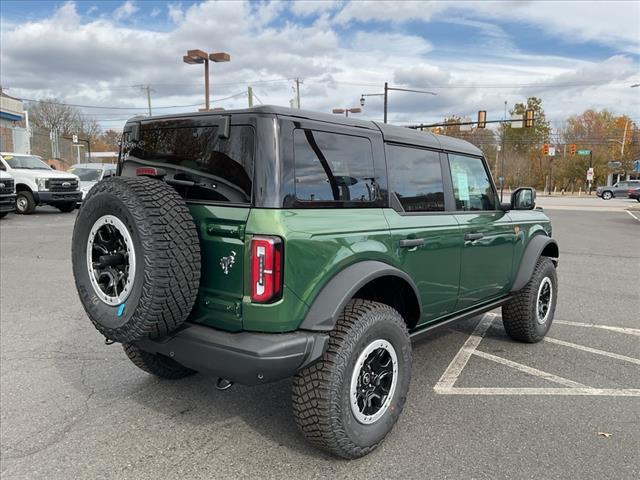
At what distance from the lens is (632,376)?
13.3 ft

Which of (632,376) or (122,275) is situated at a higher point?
(122,275)

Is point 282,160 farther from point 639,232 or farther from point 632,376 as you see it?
point 639,232

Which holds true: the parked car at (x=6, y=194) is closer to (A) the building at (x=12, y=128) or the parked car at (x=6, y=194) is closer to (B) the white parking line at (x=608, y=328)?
(B) the white parking line at (x=608, y=328)

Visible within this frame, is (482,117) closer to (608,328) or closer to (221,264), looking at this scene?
(608,328)

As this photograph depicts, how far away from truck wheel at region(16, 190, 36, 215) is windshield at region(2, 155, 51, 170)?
3.52 feet

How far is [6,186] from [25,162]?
3499mm

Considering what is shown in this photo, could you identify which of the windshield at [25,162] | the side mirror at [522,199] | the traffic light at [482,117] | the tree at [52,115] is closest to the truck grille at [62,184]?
the windshield at [25,162]

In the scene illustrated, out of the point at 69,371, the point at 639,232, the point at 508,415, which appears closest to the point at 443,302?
the point at 508,415

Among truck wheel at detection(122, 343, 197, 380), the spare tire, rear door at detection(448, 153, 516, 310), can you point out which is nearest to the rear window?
the spare tire

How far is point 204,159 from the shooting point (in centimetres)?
285

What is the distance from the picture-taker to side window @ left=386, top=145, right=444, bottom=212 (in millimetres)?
3348

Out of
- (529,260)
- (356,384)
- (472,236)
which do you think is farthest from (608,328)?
(356,384)

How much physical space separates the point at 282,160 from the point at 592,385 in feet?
9.73

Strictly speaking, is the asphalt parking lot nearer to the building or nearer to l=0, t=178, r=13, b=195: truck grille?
l=0, t=178, r=13, b=195: truck grille
